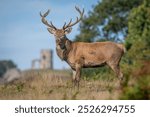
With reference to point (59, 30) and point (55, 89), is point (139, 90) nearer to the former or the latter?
point (55, 89)

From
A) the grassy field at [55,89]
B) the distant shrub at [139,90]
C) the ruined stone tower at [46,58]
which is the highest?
the distant shrub at [139,90]

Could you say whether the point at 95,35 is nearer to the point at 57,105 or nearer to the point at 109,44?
the point at 109,44

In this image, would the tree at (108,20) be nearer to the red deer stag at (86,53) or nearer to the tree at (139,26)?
the tree at (139,26)

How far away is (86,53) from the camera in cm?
1898

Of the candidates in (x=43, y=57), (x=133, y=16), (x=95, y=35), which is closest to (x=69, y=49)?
(x=133, y=16)

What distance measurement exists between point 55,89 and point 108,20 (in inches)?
1596

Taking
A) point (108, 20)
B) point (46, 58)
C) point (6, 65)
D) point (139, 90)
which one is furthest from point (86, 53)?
point (6, 65)

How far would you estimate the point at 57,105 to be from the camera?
39.1 feet

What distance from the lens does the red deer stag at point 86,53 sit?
1886cm

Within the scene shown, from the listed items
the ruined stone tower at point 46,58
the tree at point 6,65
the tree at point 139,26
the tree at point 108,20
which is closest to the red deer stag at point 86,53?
the tree at point 139,26

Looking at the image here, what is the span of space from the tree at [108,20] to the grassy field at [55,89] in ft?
119

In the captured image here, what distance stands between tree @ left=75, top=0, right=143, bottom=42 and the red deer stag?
36207 mm

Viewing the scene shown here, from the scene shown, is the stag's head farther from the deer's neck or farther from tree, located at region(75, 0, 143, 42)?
tree, located at region(75, 0, 143, 42)

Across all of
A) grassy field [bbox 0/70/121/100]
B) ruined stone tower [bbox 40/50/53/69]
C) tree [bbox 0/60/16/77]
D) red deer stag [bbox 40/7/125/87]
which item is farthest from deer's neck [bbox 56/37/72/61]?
tree [bbox 0/60/16/77]
